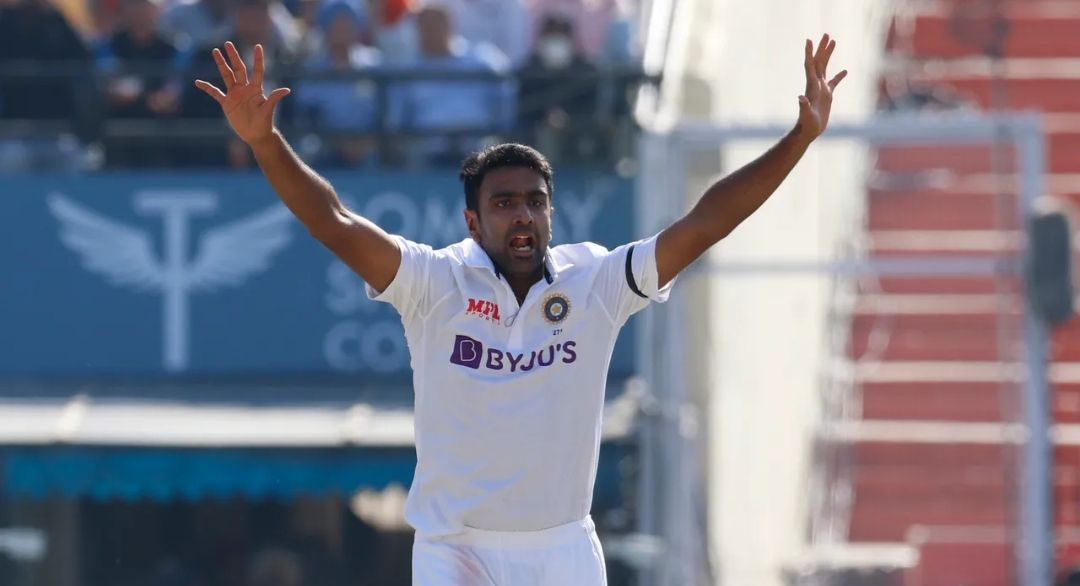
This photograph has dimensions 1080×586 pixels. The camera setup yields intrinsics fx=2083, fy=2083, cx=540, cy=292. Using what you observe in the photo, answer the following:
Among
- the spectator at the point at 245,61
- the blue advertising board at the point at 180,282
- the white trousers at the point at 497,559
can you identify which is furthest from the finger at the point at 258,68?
the blue advertising board at the point at 180,282

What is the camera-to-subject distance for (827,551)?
11477 mm

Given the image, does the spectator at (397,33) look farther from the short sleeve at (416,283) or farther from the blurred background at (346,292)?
the short sleeve at (416,283)

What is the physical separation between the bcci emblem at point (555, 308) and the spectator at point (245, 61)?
6104 mm

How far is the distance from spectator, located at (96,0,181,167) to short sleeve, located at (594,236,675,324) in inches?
254

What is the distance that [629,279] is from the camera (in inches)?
218

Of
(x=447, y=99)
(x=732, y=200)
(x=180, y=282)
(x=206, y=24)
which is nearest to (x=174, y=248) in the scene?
(x=180, y=282)

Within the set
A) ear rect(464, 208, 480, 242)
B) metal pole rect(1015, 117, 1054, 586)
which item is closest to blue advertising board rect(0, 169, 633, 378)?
metal pole rect(1015, 117, 1054, 586)

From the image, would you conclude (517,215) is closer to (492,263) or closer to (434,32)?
(492,263)

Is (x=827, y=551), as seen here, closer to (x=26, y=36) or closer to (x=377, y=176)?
(x=377, y=176)

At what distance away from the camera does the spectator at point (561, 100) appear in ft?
37.1

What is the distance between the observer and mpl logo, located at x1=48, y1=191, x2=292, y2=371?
11.7 metres

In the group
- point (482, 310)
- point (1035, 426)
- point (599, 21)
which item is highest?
point (599, 21)

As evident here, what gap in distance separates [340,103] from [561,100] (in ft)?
4.04

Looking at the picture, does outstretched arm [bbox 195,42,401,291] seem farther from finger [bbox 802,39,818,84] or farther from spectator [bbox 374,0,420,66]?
spectator [bbox 374,0,420,66]
